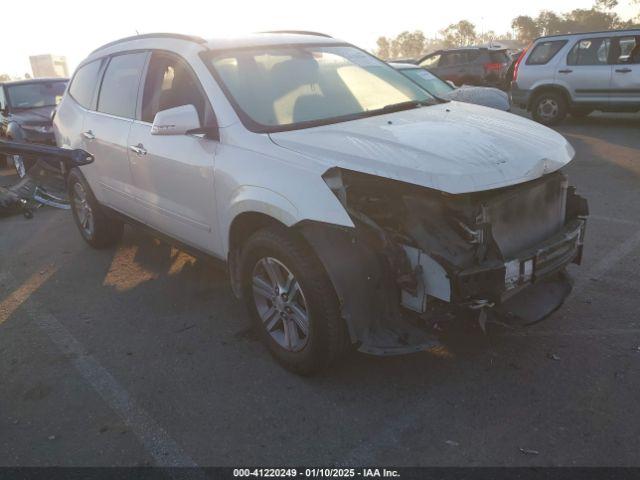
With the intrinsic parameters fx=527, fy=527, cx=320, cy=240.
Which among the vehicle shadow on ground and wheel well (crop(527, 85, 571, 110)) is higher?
wheel well (crop(527, 85, 571, 110))

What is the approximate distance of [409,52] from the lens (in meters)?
117

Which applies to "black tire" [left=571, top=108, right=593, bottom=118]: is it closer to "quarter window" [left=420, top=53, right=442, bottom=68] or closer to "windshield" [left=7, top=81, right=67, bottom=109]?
"quarter window" [left=420, top=53, right=442, bottom=68]

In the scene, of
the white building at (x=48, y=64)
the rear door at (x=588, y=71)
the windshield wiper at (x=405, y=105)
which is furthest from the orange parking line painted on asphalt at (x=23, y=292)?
the white building at (x=48, y=64)

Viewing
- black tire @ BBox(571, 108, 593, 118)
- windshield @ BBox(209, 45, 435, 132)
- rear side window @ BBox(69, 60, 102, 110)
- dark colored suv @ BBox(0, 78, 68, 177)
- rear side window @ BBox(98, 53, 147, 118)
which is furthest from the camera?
black tire @ BBox(571, 108, 593, 118)

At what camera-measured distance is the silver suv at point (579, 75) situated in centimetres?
1026

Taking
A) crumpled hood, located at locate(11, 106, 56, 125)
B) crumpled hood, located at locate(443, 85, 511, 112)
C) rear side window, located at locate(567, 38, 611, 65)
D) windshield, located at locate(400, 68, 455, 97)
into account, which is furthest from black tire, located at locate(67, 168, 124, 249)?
rear side window, located at locate(567, 38, 611, 65)

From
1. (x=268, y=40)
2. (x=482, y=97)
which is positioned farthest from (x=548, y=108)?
(x=268, y=40)

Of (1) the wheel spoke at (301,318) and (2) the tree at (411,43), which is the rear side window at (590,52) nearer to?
(1) the wheel spoke at (301,318)

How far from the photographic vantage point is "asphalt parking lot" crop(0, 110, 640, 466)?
2529mm

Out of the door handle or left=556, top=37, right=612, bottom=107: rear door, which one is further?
left=556, top=37, right=612, bottom=107: rear door

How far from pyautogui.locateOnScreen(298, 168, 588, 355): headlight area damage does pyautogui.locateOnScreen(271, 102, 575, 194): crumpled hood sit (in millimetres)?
123

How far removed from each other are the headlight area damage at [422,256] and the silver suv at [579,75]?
30.2 ft

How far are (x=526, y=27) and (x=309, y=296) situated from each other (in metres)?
97.6

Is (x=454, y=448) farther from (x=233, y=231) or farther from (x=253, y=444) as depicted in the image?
(x=233, y=231)
